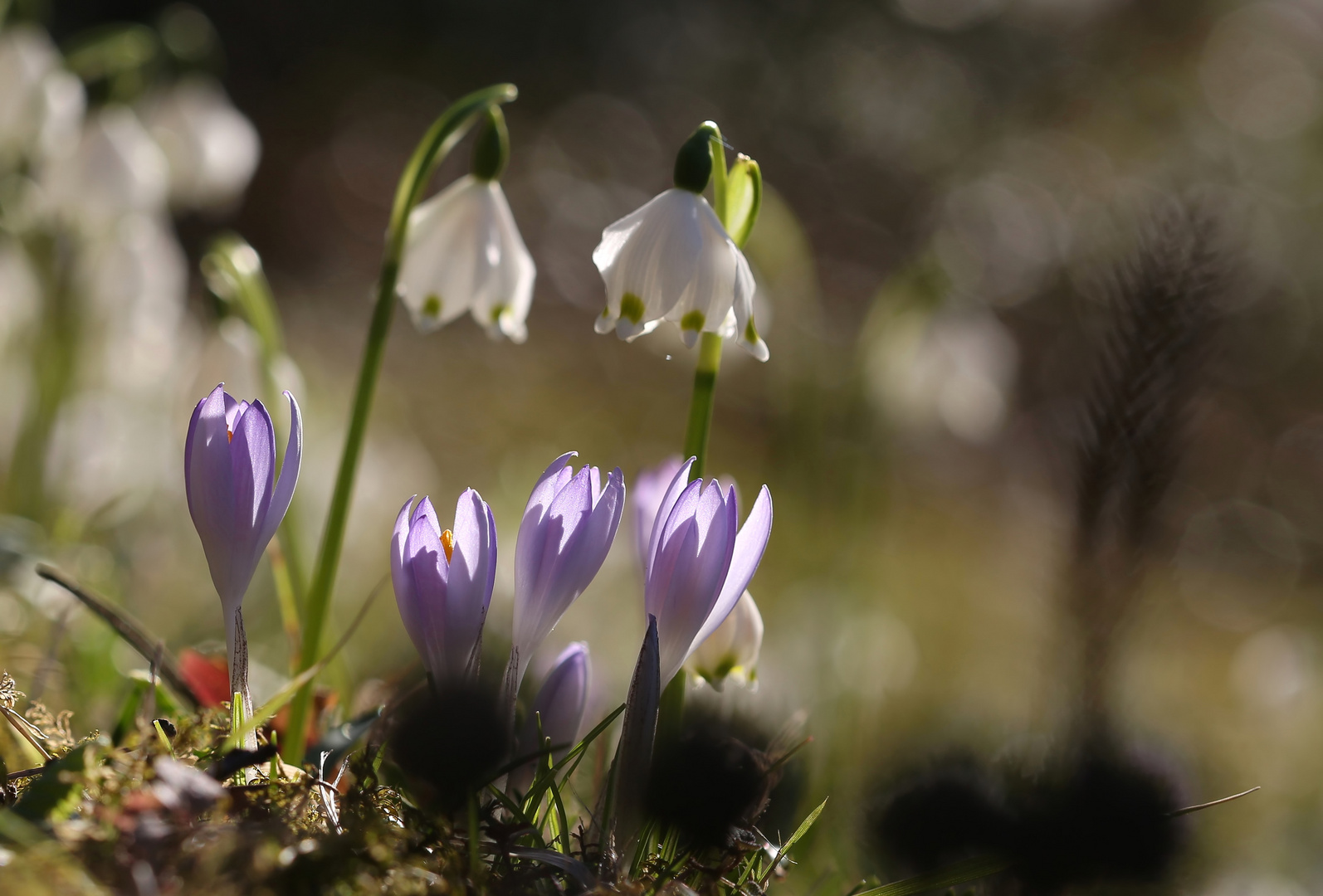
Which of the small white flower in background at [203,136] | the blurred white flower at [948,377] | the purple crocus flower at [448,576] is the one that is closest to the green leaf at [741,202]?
the purple crocus flower at [448,576]

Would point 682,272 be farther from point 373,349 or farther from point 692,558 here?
point 373,349

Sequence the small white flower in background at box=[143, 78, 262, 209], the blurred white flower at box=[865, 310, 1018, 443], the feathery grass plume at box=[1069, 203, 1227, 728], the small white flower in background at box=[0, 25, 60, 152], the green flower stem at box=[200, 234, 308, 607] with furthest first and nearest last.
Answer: the blurred white flower at box=[865, 310, 1018, 443], the small white flower in background at box=[143, 78, 262, 209], the small white flower in background at box=[0, 25, 60, 152], the green flower stem at box=[200, 234, 308, 607], the feathery grass plume at box=[1069, 203, 1227, 728]

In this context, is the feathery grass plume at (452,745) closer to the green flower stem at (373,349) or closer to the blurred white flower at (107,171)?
the green flower stem at (373,349)

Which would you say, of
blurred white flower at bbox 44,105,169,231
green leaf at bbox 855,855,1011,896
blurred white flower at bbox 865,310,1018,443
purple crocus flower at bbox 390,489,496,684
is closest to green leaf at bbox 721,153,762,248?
purple crocus flower at bbox 390,489,496,684

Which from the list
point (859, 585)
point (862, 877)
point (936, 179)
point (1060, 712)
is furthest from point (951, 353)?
point (936, 179)

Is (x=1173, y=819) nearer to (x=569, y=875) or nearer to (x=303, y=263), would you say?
(x=569, y=875)

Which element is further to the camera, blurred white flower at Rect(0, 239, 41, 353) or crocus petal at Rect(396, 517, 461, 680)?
blurred white flower at Rect(0, 239, 41, 353)

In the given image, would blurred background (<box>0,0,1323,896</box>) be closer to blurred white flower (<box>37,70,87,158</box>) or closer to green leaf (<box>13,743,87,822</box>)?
blurred white flower (<box>37,70,87,158</box>)
